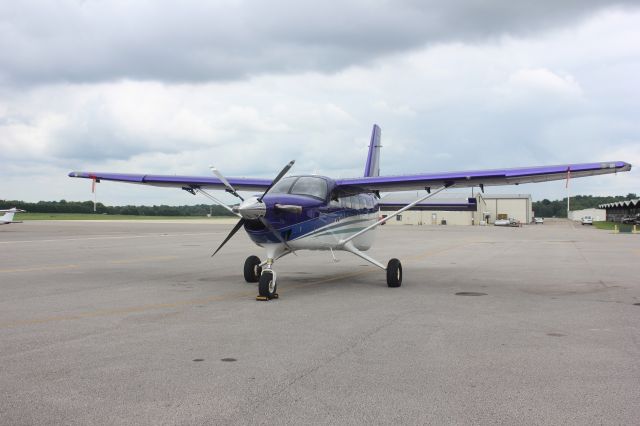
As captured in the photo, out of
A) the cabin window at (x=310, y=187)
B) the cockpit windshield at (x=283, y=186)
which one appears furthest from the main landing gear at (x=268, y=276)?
the cabin window at (x=310, y=187)

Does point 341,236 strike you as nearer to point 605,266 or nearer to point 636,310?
point 636,310

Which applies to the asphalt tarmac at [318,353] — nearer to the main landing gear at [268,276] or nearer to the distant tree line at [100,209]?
the main landing gear at [268,276]

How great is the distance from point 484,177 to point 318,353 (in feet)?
26.8

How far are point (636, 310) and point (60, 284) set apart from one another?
38.3 feet

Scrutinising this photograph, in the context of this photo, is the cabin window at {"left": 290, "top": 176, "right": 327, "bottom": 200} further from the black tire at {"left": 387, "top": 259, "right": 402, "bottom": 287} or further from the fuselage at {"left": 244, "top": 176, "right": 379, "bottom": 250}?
the black tire at {"left": 387, "top": 259, "right": 402, "bottom": 287}

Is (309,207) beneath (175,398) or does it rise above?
above

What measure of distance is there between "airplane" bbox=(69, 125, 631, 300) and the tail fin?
363 centimetres

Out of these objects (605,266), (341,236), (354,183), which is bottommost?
(605,266)

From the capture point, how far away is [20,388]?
4.68 m

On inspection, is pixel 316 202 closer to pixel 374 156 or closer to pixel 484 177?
pixel 484 177

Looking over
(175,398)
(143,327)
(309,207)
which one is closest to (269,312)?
(143,327)

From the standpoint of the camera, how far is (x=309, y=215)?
447 inches

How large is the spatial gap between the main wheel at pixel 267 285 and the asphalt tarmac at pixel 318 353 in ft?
1.01

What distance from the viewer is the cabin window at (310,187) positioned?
11.7 metres
